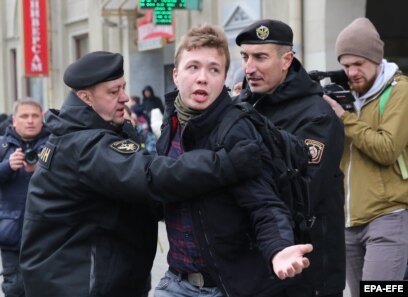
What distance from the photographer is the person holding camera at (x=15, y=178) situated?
6.10m

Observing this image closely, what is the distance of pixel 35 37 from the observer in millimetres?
23219

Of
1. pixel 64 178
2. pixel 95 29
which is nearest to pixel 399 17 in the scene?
pixel 95 29

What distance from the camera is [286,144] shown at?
3.31 metres

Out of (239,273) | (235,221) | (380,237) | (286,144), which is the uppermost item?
(286,144)

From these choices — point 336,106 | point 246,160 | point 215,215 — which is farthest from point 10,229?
point 246,160

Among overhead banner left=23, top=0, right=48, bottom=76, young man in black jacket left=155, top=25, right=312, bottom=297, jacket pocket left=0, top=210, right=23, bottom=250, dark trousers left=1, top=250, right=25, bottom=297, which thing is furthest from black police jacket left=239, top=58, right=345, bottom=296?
overhead banner left=23, top=0, right=48, bottom=76

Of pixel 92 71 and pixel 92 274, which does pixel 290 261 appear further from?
pixel 92 71

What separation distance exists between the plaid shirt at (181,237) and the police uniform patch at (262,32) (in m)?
0.76

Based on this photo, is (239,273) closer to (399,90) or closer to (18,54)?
(399,90)

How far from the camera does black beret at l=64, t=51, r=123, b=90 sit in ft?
11.5

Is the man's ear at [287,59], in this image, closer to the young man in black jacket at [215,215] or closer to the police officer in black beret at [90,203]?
the young man in black jacket at [215,215]

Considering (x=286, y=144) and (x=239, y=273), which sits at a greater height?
(x=286, y=144)

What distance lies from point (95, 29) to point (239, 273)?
18.0 metres

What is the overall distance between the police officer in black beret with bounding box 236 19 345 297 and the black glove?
0.75m
